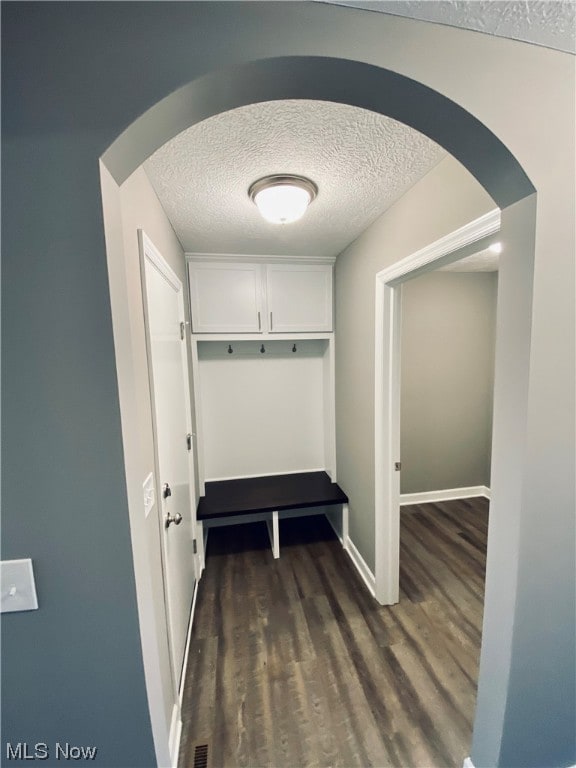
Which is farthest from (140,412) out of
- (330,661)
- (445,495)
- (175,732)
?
(445,495)

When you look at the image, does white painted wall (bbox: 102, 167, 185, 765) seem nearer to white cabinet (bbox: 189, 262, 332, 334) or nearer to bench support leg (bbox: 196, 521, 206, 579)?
white cabinet (bbox: 189, 262, 332, 334)

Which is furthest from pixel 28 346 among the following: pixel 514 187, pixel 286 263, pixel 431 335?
pixel 431 335

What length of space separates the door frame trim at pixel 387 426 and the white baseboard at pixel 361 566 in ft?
0.26

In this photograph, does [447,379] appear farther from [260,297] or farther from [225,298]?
[225,298]

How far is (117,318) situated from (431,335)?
2968 mm

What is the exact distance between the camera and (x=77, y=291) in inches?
24.0

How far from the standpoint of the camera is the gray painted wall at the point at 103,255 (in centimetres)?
57

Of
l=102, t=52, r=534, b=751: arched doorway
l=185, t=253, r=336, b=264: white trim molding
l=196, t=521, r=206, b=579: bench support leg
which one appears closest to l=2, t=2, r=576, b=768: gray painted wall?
l=102, t=52, r=534, b=751: arched doorway

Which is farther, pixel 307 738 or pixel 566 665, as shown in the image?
pixel 307 738

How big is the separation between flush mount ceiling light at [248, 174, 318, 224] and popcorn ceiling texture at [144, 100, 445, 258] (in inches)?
1.4

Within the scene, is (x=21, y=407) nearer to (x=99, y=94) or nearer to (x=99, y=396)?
(x=99, y=396)

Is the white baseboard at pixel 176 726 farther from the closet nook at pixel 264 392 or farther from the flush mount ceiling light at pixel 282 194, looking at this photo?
the flush mount ceiling light at pixel 282 194

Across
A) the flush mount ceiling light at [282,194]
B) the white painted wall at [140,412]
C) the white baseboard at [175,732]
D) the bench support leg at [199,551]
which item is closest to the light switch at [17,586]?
the white painted wall at [140,412]

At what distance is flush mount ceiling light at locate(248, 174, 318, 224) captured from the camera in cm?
127
